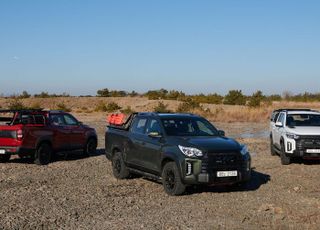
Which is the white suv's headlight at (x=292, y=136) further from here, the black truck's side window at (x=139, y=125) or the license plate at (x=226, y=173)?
the license plate at (x=226, y=173)

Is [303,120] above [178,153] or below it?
above

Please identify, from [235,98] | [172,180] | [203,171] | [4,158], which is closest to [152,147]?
[172,180]

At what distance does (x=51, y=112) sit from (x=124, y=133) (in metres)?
5.39

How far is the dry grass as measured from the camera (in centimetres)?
4866

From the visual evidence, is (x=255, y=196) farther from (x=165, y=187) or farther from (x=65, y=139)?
(x=65, y=139)

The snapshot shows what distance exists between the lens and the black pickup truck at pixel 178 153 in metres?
11.2

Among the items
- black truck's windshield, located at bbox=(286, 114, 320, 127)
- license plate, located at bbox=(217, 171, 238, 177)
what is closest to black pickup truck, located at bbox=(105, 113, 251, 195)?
license plate, located at bbox=(217, 171, 238, 177)

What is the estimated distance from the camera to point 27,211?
990 cm

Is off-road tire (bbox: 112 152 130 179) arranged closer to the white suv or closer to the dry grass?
the white suv

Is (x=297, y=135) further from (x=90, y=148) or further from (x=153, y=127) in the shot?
(x=90, y=148)

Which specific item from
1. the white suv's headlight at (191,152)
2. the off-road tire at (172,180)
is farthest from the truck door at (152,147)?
the white suv's headlight at (191,152)

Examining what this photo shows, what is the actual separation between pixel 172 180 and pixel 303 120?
26.6 ft

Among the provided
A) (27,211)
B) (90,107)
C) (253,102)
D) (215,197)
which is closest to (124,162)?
(215,197)

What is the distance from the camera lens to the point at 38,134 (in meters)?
17.1
